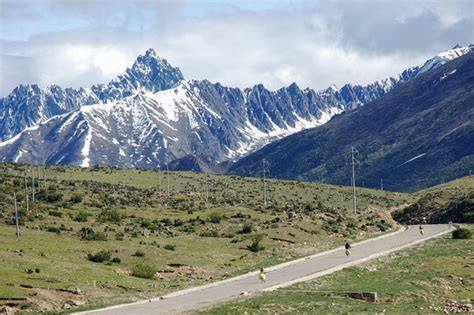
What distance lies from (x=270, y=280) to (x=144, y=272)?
11.7m

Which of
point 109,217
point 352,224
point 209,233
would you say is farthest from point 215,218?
point 352,224

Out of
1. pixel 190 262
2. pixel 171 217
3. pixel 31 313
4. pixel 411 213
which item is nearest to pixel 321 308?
pixel 31 313

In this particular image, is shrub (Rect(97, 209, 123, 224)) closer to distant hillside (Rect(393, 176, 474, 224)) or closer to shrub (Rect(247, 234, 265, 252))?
shrub (Rect(247, 234, 265, 252))

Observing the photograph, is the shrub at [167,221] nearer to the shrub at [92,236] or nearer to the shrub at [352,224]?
the shrub at [92,236]

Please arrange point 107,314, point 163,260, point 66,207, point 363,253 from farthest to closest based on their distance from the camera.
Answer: point 66,207 → point 363,253 → point 163,260 → point 107,314

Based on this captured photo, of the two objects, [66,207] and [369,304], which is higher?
[66,207]

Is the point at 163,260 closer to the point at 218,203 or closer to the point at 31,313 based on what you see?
the point at 31,313

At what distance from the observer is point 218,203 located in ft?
Answer: 486

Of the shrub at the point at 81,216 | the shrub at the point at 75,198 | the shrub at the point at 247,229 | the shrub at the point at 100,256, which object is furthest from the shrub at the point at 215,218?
the shrub at the point at 100,256

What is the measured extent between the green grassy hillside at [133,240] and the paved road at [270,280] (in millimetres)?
2688

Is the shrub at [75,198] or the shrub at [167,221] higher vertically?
the shrub at [75,198]

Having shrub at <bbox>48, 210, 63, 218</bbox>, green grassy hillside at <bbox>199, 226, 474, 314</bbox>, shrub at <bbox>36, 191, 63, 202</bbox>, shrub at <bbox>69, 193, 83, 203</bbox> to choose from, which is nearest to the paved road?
green grassy hillside at <bbox>199, 226, 474, 314</bbox>

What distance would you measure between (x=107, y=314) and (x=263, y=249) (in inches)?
1717

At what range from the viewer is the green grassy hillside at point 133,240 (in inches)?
2295
